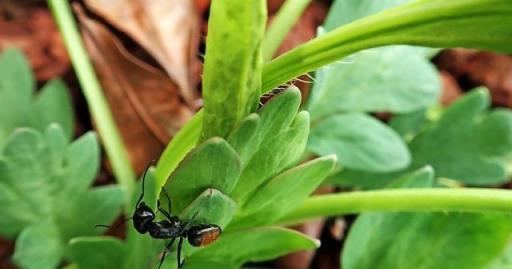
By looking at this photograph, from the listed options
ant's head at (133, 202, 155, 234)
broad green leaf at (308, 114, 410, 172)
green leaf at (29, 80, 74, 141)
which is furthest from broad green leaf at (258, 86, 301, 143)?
green leaf at (29, 80, 74, 141)

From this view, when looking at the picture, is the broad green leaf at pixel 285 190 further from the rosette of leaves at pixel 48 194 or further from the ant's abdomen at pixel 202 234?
the rosette of leaves at pixel 48 194

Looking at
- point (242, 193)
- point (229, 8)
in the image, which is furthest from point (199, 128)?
point (229, 8)

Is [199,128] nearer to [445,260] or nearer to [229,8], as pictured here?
[229,8]

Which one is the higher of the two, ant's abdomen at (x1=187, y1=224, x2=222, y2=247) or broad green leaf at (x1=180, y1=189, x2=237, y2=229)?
Answer: broad green leaf at (x1=180, y1=189, x2=237, y2=229)

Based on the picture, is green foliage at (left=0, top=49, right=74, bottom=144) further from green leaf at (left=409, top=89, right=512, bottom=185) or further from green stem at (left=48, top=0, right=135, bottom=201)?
green leaf at (left=409, top=89, right=512, bottom=185)

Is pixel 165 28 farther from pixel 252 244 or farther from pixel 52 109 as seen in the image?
pixel 252 244

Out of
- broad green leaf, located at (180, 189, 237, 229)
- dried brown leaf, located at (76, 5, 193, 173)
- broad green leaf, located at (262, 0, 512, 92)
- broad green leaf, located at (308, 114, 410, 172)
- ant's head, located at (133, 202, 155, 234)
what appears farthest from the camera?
dried brown leaf, located at (76, 5, 193, 173)

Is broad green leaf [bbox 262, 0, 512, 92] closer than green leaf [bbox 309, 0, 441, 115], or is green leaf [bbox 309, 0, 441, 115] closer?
broad green leaf [bbox 262, 0, 512, 92]

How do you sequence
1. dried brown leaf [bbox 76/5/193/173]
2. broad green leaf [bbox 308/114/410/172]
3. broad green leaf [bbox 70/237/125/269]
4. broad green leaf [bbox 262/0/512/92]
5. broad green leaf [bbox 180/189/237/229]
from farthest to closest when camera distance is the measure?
1. dried brown leaf [bbox 76/5/193/173]
2. broad green leaf [bbox 308/114/410/172]
3. broad green leaf [bbox 70/237/125/269]
4. broad green leaf [bbox 180/189/237/229]
5. broad green leaf [bbox 262/0/512/92]
